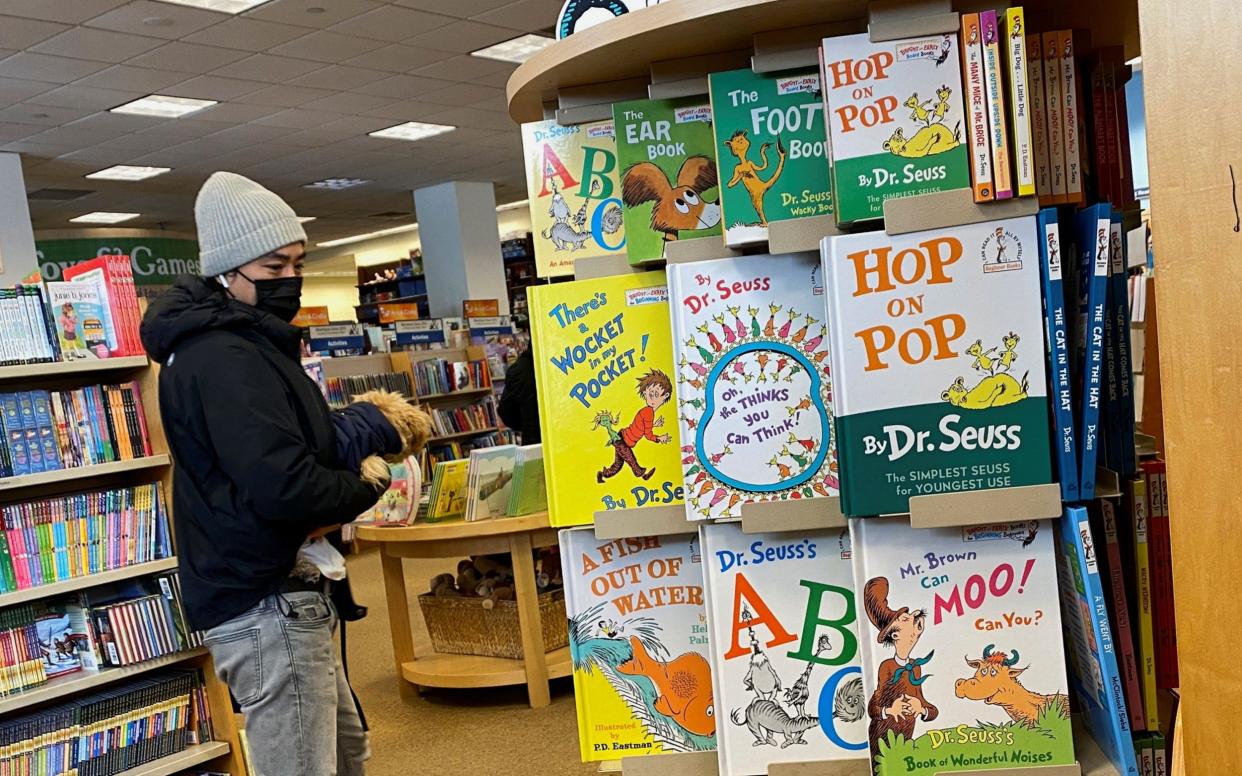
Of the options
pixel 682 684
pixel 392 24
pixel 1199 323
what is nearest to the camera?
pixel 1199 323

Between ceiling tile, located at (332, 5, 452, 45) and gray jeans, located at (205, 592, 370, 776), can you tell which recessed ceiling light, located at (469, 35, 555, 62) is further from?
gray jeans, located at (205, 592, 370, 776)

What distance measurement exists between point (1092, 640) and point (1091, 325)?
16.3 inches

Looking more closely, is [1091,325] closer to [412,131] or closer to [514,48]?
[514,48]

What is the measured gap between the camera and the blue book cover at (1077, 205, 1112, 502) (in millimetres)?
1376

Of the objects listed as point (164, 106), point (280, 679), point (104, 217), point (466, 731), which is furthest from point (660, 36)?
point (104, 217)

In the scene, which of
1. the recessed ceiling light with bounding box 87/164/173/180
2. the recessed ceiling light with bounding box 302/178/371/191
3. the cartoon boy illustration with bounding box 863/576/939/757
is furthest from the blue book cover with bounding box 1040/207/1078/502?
the recessed ceiling light with bounding box 302/178/371/191

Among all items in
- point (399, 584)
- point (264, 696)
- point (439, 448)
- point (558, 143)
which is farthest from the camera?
point (439, 448)

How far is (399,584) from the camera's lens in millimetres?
4441

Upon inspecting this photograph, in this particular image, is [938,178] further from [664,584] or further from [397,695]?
[397,695]

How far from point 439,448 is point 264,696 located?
694 centimetres

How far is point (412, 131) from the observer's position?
9.51m

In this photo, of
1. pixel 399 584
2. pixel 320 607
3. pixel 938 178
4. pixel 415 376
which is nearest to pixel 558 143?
pixel 938 178

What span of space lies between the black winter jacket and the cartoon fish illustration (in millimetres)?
789

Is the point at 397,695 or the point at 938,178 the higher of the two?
the point at 938,178
